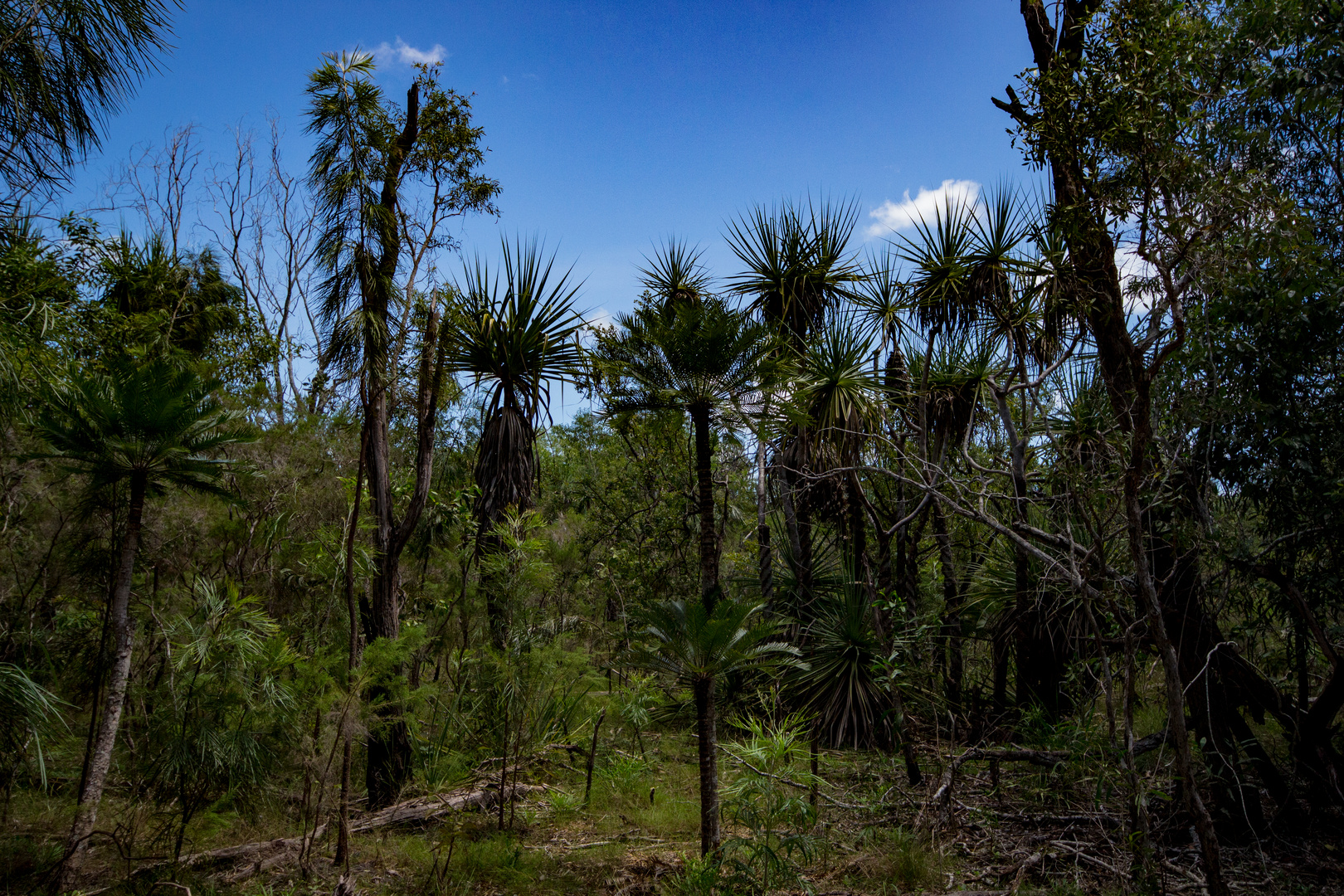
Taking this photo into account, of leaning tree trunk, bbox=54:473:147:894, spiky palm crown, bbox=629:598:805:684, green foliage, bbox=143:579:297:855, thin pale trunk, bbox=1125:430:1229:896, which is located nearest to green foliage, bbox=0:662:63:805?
leaning tree trunk, bbox=54:473:147:894

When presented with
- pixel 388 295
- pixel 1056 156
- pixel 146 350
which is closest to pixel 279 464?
pixel 146 350

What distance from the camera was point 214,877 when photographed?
5.99m

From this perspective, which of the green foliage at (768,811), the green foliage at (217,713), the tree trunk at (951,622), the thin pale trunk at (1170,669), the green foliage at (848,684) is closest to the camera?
the thin pale trunk at (1170,669)

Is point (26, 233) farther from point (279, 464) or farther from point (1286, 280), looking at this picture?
point (1286, 280)

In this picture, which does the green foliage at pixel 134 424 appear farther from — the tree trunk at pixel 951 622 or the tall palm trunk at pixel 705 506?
the tree trunk at pixel 951 622

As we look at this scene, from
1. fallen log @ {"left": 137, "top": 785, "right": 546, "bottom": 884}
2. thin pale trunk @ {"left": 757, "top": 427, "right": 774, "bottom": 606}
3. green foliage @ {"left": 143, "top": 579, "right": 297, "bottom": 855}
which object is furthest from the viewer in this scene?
thin pale trunk @ {"left": 757, "top": 427, "right": 774, "bottom": 606}

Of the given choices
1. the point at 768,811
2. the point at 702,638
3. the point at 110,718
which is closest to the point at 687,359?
the point at 702,638

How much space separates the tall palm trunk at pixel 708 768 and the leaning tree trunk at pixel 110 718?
15.3 feet

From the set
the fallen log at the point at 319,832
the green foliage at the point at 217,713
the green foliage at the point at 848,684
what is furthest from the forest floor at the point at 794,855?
the green foliage at the point at 848,684

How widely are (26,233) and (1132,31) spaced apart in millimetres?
10507

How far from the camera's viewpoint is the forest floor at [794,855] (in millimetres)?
5668

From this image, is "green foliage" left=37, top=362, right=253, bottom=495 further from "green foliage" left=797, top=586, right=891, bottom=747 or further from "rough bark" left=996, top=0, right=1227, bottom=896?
"green foliage" left=797, top=586, right=891, bottom=747

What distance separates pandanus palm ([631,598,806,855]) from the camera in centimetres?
556

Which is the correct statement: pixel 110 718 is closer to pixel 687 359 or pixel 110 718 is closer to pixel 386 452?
pixel 386 452
